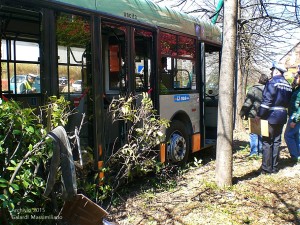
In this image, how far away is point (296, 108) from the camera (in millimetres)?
6918

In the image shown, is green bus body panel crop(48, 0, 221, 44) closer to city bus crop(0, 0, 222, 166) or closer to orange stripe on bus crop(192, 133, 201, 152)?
city bus crop(0, 0, 222, 166)

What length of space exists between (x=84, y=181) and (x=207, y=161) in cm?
401

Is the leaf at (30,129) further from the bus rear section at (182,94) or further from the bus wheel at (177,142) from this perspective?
the bus wheel at (177,142)

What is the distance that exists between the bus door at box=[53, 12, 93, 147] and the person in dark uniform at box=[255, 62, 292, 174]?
3.07 meters

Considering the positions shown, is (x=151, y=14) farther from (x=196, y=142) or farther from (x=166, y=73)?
(x=196, y=142)

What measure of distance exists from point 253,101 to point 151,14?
2.99 meters

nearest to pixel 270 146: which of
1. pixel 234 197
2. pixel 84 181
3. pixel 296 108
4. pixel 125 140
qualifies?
pixel 296 108

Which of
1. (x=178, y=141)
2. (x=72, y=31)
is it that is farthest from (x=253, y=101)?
(x=72, y=31)

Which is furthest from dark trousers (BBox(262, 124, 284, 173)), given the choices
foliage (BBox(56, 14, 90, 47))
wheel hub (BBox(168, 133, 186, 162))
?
foliage (BBox(56, 14, 90, 47))

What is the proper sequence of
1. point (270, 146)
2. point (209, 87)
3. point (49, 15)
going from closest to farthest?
point (49, 15) < point (270, 146) < point (209, 87)

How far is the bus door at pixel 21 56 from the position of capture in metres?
4.35

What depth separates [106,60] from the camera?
6289mm

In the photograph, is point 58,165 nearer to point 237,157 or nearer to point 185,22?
point 185,22

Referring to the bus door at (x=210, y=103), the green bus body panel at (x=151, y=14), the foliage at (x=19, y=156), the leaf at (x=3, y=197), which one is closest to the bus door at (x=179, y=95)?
the green bus body panel at (x=151, y=14)
